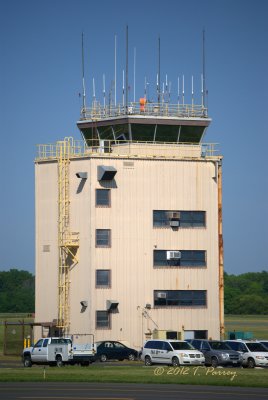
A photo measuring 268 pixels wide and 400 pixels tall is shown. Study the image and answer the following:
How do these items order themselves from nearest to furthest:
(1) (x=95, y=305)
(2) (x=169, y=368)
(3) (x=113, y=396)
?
(3) (x=113, y=396)
(2) (x=169, y=368)
(1) (x=95, y=305)

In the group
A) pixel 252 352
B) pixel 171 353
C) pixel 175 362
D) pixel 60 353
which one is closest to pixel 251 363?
pixel 252 352

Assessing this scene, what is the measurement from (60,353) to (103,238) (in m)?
13.9

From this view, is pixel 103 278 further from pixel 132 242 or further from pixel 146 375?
pixel 146 375

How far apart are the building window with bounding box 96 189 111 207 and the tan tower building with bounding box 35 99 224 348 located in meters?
0.07

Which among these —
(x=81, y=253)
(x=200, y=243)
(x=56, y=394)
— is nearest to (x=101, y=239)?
(x=81, y=253)

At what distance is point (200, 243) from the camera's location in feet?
264

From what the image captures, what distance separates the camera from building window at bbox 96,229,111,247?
256 ft

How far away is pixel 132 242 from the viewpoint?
78812 millimetres

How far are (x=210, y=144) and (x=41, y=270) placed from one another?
50.0 ft

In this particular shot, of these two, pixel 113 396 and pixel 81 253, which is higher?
pixel 81 253

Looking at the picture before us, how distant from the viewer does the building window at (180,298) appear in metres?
79.2

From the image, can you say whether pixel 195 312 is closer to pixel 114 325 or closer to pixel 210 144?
pixel 114 325

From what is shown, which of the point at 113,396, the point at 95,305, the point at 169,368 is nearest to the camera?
the point at 113,396

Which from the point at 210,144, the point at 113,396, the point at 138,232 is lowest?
the point at 113,396
